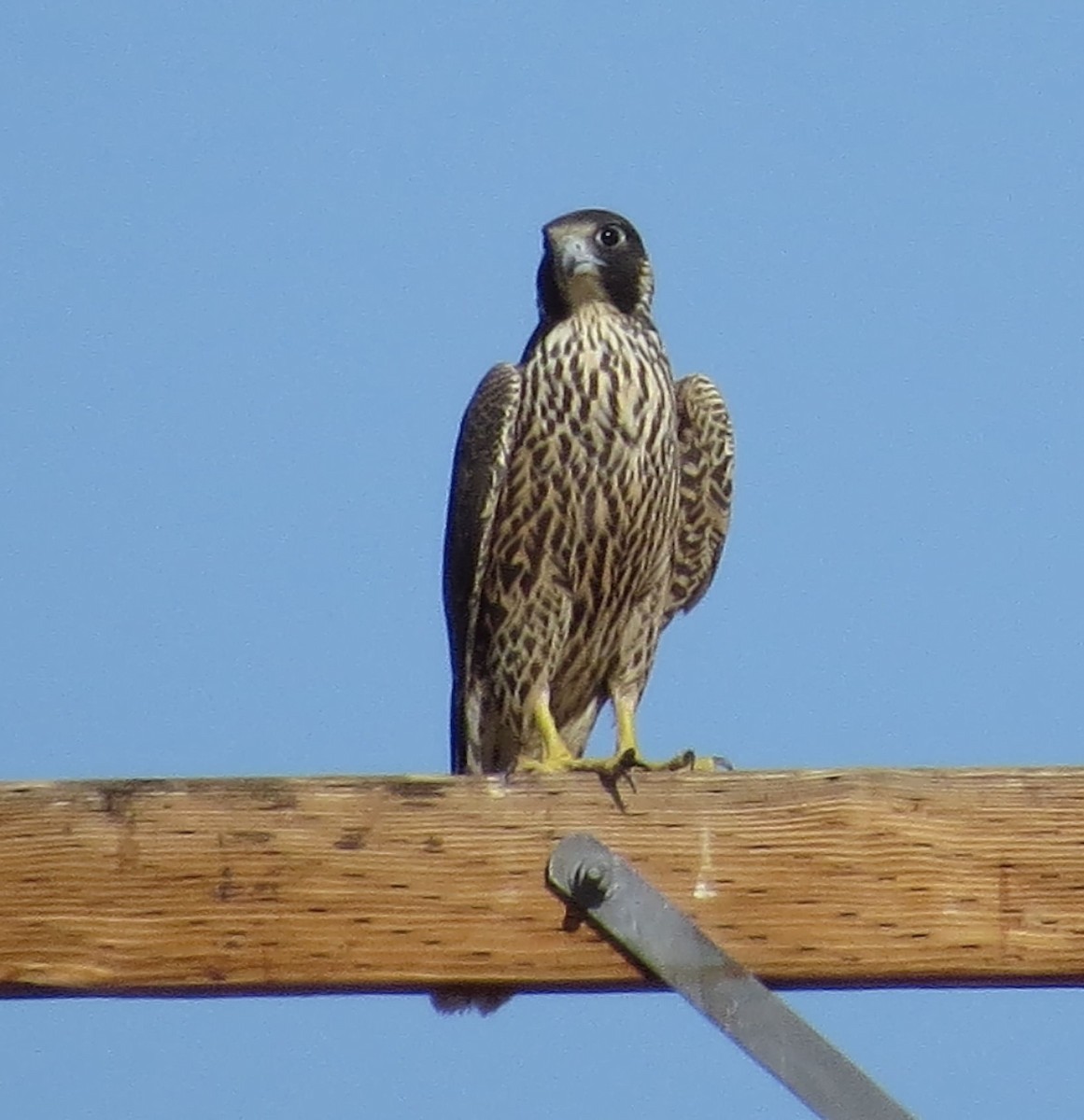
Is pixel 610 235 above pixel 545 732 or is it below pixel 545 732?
above

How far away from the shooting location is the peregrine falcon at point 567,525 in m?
4.96

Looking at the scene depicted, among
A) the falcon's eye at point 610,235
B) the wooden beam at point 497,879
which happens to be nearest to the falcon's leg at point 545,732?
the falcon's eye at point 610,235

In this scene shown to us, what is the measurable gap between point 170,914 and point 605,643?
2.58 m

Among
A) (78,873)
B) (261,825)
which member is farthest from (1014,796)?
(78,873)

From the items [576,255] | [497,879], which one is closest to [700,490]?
[576,255]

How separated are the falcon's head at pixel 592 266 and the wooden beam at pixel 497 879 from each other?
2.72 m

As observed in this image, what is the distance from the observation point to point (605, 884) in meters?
2.59

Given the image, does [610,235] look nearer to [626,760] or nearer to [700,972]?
[626,760]

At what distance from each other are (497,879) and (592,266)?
283 centimetres

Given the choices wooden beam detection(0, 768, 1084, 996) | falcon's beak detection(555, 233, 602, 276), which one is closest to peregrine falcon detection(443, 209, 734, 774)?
falcon's beak detection(555, 233, 602, 276)

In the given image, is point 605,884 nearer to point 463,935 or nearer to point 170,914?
point 463,935

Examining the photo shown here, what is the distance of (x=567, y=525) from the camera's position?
4945mm

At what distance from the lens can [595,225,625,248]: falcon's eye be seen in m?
5.29

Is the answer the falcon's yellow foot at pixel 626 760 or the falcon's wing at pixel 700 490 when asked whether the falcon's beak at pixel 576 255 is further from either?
the falcon's yellow foot at pixel 626 760
